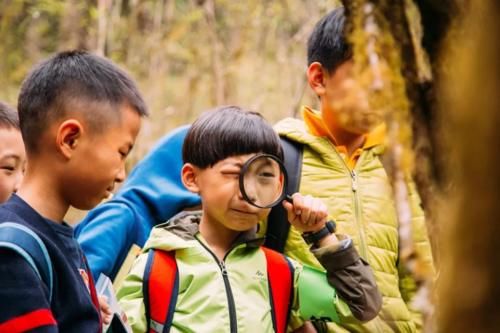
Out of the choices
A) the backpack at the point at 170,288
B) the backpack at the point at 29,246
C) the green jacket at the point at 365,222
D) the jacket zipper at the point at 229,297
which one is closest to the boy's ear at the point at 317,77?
the green jacket at the point at 365,222

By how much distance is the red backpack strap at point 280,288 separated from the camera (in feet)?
7.16

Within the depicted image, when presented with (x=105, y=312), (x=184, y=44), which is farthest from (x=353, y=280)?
(x=184, y=44)

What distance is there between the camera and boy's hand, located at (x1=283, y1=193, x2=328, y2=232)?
207 centimetres

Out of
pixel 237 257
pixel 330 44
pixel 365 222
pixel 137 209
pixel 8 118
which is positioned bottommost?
pixel 137 209

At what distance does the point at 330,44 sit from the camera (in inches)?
97.5

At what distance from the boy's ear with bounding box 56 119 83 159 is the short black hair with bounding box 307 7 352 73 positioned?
3.19 ft

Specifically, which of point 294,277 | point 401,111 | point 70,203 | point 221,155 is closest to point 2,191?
point 70,203

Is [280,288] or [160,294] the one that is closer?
[160,294]

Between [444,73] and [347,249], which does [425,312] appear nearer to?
[444,73]

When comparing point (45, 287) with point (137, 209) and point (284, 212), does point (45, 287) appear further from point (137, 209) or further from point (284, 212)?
point (137, 209)

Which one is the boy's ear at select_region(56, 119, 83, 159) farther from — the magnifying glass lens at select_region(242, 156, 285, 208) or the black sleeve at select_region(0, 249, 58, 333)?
the magnifying glass lens at select_region(242, 156, 285, 208)

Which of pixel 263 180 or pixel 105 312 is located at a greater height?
pixel 263 180

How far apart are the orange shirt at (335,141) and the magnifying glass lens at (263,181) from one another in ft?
1.22

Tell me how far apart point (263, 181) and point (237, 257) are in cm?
26
